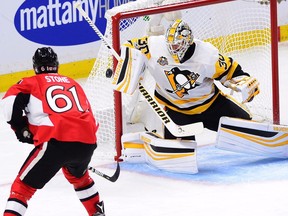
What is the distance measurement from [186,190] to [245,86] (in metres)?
0.71

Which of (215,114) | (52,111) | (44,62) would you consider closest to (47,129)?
(52,111)

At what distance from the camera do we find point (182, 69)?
5340 mm

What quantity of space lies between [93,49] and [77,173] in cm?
346

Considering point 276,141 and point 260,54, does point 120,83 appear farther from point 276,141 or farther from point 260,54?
point 260,54

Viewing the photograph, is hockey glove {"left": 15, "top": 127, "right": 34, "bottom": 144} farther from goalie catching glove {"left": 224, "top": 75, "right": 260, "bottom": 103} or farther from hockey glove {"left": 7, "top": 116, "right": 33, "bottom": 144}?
goalie catching glove {"left": 224, "top": 75, "right": 260, "bottom": 103}

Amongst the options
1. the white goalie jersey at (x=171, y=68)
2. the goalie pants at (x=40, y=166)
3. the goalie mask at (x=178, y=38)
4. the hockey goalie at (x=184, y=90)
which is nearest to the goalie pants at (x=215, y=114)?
the hockey goalie at (x=184, y=90)

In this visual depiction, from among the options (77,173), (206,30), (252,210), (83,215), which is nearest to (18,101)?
(77,173)

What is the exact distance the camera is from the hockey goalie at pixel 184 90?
5250 mm

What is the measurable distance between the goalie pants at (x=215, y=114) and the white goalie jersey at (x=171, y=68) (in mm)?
119

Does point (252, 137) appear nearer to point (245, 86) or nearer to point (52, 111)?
point (245, 86)

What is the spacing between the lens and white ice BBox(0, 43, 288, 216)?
461cm

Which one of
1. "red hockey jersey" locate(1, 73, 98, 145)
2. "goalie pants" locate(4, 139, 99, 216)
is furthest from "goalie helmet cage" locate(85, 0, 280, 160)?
"goalie pants" locate(4, 139, 99, 216)

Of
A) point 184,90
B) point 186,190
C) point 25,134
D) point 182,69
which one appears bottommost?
point 186,190

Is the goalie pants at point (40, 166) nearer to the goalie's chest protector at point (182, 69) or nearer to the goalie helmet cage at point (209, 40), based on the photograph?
the goalie's chest protector at point (182, 69)
